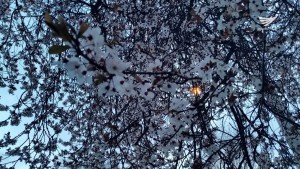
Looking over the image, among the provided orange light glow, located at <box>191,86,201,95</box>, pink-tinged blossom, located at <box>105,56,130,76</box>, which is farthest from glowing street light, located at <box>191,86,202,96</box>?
pink-tinged blossom, located at <box>105,56,130,76</box>

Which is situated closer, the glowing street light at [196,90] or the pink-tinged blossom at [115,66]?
the pink-tinged blossom at [115,66]

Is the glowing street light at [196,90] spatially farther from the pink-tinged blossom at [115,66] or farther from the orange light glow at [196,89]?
the pink-tinged blossom at [115,66]

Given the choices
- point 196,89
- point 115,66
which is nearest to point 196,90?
point 196,89

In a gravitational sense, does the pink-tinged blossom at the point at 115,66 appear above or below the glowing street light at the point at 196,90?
below

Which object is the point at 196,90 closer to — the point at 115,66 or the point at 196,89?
the point at 196,89

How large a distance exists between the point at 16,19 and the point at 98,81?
4.24 metres

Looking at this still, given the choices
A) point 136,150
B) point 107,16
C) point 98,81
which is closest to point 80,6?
point 107,16

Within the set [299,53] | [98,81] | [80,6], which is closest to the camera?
[98,81]

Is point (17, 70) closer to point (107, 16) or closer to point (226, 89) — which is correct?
point (107, 16)

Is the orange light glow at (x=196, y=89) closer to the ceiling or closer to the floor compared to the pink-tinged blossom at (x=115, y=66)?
closer to the ceiling

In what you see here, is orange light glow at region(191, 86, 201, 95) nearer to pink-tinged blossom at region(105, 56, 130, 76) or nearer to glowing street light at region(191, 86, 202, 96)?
glowing street light at region(191, 86, 202, 96)

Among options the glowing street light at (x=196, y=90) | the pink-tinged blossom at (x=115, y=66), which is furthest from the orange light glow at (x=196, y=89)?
the pink-tinged blossom at (x=115, y=66)

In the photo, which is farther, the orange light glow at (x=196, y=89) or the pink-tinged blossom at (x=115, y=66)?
the orange light glow at (x=196, y=89)

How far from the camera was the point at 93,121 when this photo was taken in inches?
223
